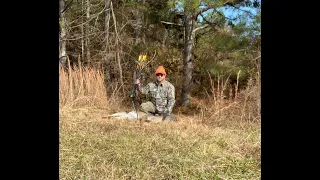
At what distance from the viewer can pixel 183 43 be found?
7547mm

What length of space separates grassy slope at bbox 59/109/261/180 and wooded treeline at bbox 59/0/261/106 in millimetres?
1714

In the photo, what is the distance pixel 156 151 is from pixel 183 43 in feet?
16.5

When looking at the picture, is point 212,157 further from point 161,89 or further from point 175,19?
point 175,19

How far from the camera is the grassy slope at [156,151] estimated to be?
2354 mm

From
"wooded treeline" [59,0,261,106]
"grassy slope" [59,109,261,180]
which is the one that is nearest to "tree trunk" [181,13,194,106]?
"wooded treeline" [59,0,261,106]

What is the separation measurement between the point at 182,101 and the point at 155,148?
3.93 metres

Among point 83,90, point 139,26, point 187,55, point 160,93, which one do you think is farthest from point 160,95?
point 139,26

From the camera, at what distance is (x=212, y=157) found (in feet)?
8.86

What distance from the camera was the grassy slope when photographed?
92.7 inches

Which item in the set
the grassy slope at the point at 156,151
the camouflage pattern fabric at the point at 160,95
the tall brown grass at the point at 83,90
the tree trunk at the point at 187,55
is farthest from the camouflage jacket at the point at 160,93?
the tree trunk at the point at 187,55

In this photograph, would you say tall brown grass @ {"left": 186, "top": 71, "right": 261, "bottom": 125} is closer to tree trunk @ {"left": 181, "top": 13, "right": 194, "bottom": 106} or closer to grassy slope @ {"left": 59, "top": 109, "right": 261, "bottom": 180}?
grassy slope @ {"left": 59, "top": 109, "right": 261, "bottom": 180}

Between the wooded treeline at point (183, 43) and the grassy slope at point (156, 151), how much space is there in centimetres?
171

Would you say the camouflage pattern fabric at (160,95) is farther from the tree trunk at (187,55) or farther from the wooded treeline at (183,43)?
the tree trunk at (187,55)
